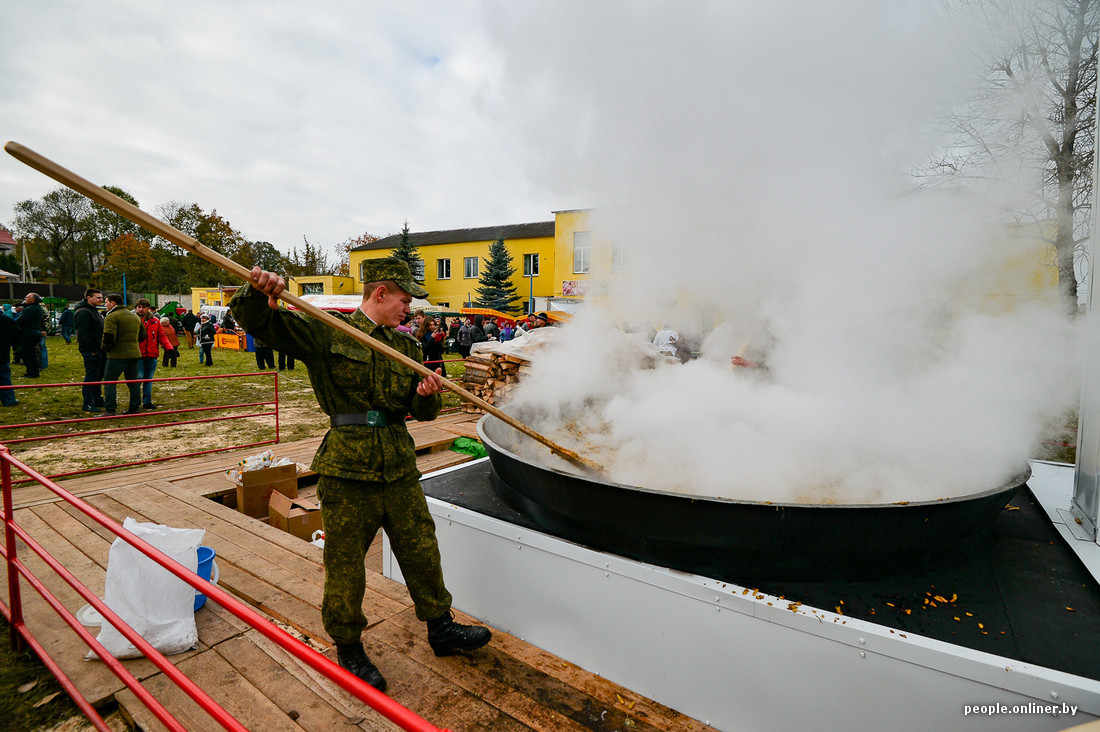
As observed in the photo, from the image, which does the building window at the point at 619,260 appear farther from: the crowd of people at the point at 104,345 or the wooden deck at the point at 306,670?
the crowd of people at the point at 104,345

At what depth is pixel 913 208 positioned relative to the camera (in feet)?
10.6

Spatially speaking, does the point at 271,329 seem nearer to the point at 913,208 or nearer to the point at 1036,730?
the point at 1036,730

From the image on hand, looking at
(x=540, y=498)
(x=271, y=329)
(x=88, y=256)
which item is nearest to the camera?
(x=271, y=329)

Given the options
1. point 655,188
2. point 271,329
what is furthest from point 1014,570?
point 271,329

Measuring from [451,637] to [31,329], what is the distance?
13.0 metres

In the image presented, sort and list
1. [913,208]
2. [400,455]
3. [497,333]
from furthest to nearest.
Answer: [497,333], [913,208], [400,455]

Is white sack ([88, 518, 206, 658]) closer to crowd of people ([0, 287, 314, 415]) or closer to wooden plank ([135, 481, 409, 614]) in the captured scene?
wooden plank ([135, 481, 409, 614])

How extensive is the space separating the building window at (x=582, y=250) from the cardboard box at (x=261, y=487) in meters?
3.49

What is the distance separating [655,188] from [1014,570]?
2999mm

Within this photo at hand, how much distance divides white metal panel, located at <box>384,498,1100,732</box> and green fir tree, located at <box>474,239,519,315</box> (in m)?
24.5

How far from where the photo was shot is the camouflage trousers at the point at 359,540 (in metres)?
2.27

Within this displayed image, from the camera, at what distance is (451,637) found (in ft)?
8.36

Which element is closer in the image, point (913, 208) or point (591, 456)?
point (913, 208)

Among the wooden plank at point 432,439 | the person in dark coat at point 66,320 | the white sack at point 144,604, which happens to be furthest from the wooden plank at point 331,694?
the person in dark coat at point 66,320
